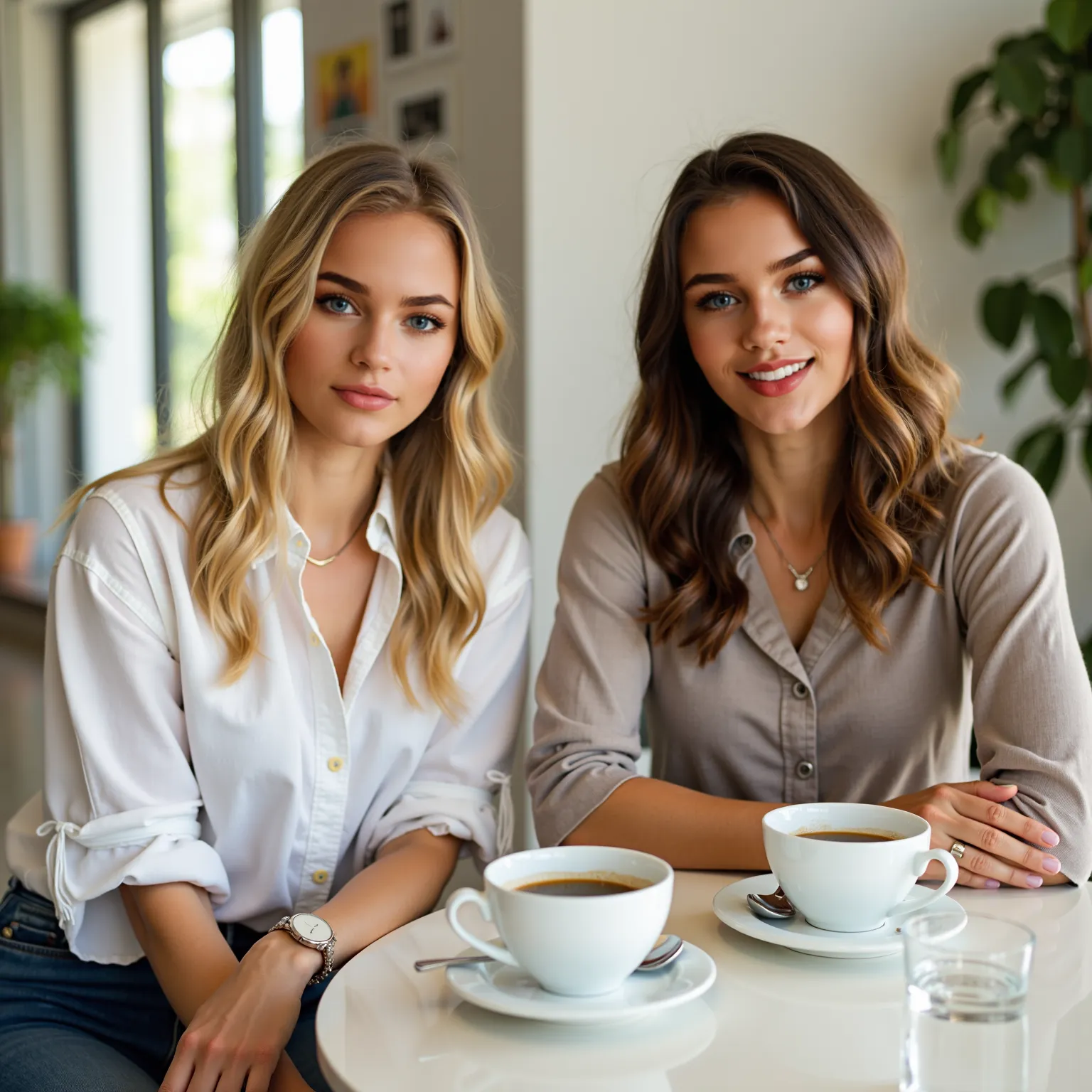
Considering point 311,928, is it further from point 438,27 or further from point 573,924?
point 438,27

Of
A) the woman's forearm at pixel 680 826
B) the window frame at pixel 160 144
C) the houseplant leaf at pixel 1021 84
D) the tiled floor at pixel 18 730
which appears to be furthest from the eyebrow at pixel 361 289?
the window frame at pixel 160 144

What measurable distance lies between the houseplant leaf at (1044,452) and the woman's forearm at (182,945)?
2191mm

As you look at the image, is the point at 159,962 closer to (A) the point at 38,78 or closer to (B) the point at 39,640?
(B) the point at 39,640

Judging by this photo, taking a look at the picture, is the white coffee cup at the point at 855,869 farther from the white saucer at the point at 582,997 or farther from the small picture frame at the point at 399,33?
the small picture frame at the point at 399,33

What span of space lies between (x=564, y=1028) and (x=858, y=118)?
2.52 meters

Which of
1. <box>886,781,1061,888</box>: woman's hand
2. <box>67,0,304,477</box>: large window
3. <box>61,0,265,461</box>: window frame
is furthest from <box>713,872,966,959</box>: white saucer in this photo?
<box>67,0,304,477</box>: large window

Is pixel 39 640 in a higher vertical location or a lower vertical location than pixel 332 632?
lower

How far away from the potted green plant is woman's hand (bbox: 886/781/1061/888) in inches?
253

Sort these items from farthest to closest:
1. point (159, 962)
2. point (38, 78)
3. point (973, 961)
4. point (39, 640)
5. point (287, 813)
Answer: point (38, 78) → point (39, 640) → point (287, 813) → point (159, 962) → point (973, 961)

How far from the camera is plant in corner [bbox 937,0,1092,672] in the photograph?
2832 mm

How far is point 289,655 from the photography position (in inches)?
64.9

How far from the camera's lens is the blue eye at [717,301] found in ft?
5.54

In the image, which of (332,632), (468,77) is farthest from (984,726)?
(468,77)

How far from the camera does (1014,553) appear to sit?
1.54 meters
